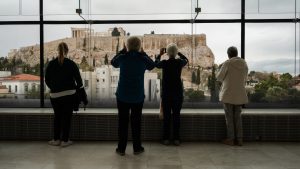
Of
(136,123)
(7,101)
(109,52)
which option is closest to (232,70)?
(136,123)

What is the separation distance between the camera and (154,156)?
176 inches

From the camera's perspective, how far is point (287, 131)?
17.5 ft

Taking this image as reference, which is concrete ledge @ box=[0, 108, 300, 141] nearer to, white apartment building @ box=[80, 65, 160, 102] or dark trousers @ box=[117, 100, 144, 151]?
white apartment building @ box=[80, 65, 160, 102]

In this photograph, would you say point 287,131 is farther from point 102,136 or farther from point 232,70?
point 102,136

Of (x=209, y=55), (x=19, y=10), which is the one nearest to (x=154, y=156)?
(x=209, y=55)

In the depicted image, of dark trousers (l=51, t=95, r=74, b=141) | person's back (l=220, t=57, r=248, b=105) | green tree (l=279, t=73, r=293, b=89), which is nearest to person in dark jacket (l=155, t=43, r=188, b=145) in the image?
person's back (l=220, t=57, r=248, b=105)

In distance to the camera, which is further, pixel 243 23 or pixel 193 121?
pixel 243 23

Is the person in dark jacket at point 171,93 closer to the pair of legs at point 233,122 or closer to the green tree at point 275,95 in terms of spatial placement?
the pair of legs at point 233,122

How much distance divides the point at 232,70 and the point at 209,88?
0.86 metres

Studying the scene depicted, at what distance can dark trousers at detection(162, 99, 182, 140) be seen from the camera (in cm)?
510

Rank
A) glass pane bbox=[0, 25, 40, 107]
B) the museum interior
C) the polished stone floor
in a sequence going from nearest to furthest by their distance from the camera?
the polished stone floor
the museum interior
glass pane bbox=[0, 25, 40, 107]

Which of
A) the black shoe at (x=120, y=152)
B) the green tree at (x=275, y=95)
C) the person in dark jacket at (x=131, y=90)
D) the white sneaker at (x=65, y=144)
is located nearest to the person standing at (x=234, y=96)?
the green tree at (x=275, y=95)

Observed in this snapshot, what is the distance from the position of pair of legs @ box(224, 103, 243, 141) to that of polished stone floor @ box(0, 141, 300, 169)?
0.62 feet

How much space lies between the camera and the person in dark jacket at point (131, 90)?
179 inches
